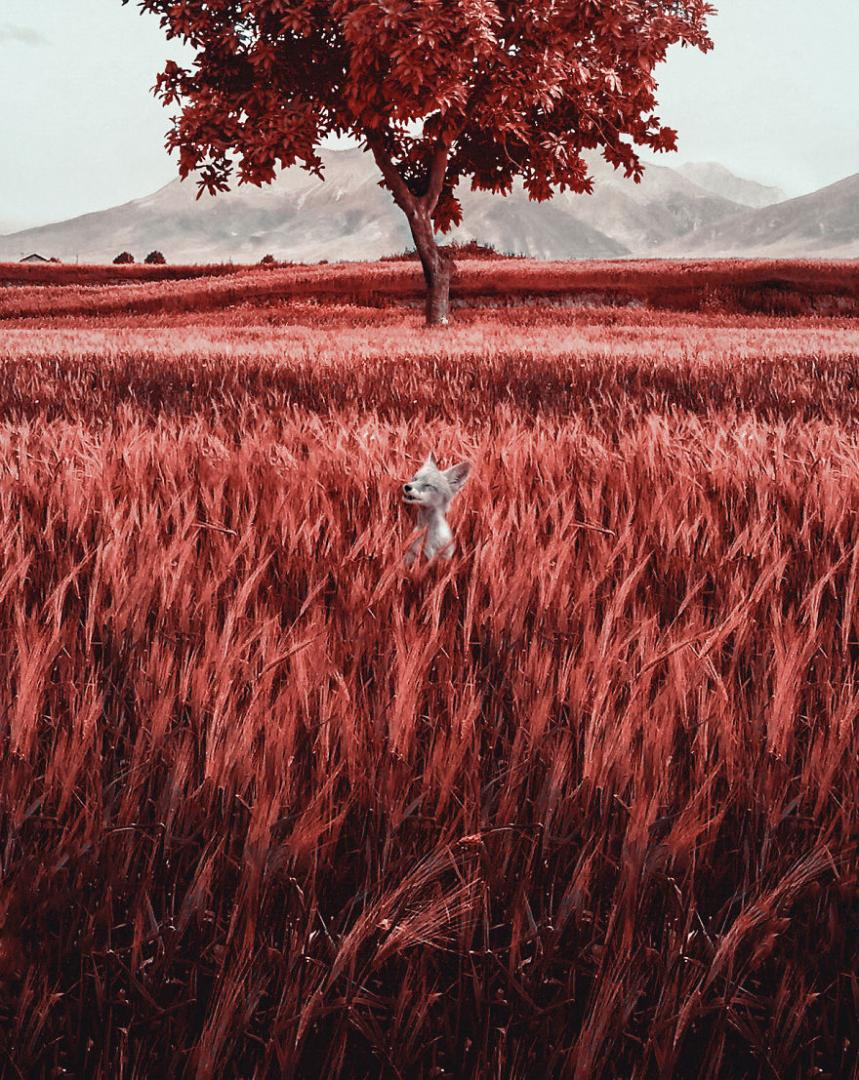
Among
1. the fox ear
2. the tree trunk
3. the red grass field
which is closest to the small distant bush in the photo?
the tree trunk

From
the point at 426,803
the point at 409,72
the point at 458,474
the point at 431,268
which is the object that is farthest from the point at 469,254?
the point at 426,803

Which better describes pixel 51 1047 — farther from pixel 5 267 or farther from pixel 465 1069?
pixel 5 267

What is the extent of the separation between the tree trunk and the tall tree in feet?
0.18

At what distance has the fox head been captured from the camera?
73.1 inches

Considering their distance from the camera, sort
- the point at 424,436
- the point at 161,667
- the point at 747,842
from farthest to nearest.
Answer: the point at 424,436 → the point at 161,667 → the point at 747,842

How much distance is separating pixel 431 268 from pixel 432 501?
Answer: 60.9ft

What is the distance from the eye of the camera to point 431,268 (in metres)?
19.5

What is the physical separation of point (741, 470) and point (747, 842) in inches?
79.3

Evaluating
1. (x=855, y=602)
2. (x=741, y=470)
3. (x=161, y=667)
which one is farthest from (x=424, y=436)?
(x=161, y=667)

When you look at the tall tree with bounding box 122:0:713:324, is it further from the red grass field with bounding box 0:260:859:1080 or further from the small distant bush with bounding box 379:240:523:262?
the small distant bush with bounding box 379:240:523:262

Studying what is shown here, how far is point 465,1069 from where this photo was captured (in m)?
0.77

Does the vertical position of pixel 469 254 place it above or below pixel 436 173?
above

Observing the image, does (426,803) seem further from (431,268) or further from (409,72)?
(431,268)

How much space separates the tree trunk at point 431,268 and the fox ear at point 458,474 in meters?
17.5
